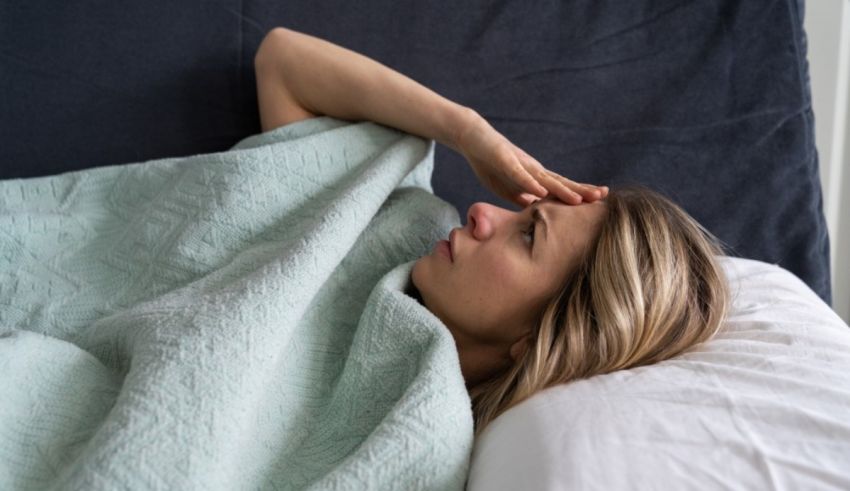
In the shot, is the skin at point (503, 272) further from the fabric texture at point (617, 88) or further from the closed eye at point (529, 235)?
the fabric texture at point (617, 88)

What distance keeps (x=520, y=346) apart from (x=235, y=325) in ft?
1.18

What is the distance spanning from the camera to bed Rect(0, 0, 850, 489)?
3.55 ft

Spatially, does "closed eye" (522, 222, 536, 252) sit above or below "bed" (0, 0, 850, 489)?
below

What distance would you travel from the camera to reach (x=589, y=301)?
0.83m

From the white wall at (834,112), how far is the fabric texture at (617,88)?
229 millimetres

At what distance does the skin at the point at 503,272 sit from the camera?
845 mm

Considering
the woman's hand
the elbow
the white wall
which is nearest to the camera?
the woman's hand

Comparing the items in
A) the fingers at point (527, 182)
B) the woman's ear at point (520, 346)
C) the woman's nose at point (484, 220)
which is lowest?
the woman's ear at point (520, 346)

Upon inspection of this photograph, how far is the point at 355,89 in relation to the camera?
3.43 feet

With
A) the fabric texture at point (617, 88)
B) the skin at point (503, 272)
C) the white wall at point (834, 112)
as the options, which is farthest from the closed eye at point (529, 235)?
the white wall at point (834, 112)

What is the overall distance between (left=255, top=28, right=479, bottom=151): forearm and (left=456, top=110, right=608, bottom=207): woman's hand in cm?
2

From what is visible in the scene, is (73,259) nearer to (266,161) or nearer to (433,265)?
(266,161)

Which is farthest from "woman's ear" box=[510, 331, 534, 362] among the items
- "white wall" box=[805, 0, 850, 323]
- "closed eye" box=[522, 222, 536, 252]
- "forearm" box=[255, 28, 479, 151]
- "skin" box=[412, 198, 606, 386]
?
"white wall" box=[805, 0, 850, 323]

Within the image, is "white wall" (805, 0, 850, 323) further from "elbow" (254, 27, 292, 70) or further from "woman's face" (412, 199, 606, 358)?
"elbow" (254, 27, 292, 70)
